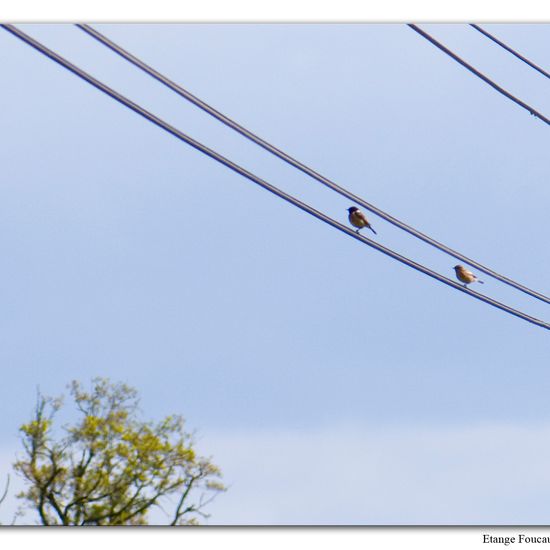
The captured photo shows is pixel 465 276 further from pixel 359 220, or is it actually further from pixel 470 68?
pixel 470 68

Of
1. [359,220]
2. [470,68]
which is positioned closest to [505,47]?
[470,68]

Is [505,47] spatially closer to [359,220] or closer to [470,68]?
[470,68]

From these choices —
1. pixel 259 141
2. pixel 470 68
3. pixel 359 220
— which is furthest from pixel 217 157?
pixel 359 220

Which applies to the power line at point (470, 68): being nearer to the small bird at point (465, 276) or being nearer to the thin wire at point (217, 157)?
the thin wire at point (217, 157)

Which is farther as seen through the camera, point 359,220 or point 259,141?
point 359,220

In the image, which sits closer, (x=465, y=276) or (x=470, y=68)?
(x=470, y=68)

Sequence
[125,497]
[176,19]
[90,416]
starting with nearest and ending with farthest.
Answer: [176,19] → [125,497] → [90,416]

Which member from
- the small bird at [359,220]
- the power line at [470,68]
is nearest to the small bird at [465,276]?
the small bird at [359,220]

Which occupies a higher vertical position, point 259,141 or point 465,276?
point 465,276
